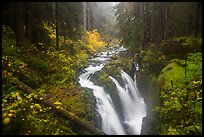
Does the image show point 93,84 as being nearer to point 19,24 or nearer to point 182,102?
point 19,24

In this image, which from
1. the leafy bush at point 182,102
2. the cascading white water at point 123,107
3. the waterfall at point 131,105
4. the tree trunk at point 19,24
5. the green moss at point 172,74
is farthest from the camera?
the waterfall at point 131,105

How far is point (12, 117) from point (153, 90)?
7.47 m

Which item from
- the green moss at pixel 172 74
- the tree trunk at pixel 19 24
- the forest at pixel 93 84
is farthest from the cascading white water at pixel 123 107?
the tree trunk at pixel 19 24

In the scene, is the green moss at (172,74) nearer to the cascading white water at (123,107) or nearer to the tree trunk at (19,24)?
the cascading white water at (123,107)

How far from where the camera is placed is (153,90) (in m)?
11.8

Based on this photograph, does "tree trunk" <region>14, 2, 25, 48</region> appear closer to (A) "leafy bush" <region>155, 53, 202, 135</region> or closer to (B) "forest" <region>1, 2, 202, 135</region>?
(B) "forest" <region>1, 2, 202, 135</region>

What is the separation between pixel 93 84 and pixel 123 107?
215 centimetres

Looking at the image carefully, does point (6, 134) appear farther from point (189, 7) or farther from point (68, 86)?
point (189, 7)

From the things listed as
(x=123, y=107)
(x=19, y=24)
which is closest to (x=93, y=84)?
(x=123, y=107)

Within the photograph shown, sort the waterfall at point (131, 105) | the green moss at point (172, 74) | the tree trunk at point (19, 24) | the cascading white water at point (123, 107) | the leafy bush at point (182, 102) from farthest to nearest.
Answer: the waterfall at point (131, 105)
the tree trunk at point (19, 24)
the cascading white water at point (123, 107)
the green moss at point (172, 74)
the leafy bush at point (182, 102)

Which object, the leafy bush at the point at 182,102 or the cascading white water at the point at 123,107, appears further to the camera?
the cascading white water at the point at 123,107

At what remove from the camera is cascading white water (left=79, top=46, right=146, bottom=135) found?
11383mm

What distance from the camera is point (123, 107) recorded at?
43.0ft

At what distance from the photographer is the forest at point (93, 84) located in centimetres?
728
